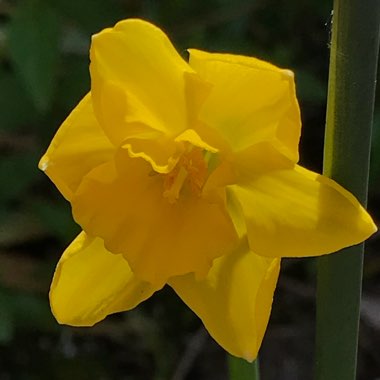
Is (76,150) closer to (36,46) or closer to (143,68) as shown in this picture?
(143,68)

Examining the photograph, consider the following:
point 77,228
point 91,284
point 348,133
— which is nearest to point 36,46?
point 77,228

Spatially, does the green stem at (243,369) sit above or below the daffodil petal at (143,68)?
below

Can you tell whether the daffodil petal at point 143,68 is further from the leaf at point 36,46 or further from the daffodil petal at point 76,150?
the leaf at point 36,46

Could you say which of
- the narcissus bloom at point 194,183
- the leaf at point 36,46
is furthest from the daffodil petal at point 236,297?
the leaf at point 36,46

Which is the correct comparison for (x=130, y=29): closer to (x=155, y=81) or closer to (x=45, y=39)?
(x=155, y=81)

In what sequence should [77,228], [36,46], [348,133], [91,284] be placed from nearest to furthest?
[348,133]
[91,284]
[36,46]
[77,228]

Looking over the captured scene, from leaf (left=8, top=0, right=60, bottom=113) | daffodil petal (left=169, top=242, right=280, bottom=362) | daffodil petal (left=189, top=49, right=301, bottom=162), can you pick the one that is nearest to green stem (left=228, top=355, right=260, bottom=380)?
daffodil petal (left=169, top=242, right=280, bottom=362)

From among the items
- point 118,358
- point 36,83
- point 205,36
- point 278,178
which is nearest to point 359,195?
point 278,178
